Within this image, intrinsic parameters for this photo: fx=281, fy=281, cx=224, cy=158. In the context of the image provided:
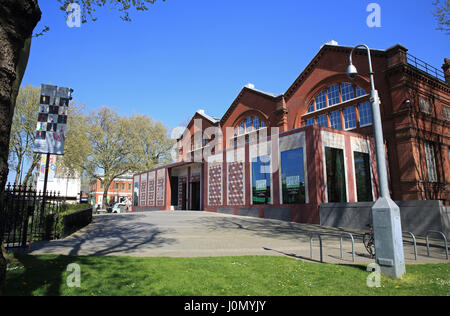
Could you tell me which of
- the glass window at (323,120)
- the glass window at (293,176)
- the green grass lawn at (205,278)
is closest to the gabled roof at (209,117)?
the glass window at (323,120)

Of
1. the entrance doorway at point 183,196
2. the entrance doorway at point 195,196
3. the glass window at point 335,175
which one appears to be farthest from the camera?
the entrance doorway at point 183,196

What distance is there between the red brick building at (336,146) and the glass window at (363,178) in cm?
7

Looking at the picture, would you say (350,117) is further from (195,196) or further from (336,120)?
(195,196)

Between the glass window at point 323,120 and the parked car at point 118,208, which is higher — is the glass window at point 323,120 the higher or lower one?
the higher one

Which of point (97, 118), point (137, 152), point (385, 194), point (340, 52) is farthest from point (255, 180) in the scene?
point (97, 118)

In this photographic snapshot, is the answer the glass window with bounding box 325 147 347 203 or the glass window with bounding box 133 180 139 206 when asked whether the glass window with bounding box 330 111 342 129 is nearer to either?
the glass window with bounding box 325 147 347 203

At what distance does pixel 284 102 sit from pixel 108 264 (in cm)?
2394

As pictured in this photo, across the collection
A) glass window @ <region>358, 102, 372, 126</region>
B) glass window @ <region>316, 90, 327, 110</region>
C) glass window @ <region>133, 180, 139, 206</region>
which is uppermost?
glass window @ <region>316, 90, 327, 110</region>

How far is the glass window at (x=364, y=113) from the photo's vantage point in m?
21.7

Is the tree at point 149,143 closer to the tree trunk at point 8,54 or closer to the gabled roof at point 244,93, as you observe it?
the gabled roof at point 244,93

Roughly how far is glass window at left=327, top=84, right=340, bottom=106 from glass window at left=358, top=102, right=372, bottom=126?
2.20m

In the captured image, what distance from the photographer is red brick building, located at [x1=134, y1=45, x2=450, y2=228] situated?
61.6 ft

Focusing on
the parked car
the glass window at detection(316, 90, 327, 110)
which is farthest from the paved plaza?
the parked car
